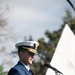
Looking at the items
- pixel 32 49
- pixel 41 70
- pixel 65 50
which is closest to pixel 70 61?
pixel 65 50

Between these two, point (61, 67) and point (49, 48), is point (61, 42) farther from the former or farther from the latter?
point (49, 48)

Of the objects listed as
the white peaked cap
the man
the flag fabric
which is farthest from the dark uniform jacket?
the flag fabric

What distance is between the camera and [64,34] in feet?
23.8

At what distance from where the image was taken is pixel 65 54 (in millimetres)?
7105

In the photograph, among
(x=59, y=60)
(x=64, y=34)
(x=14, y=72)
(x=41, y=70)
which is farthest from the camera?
(x=41, y=70)

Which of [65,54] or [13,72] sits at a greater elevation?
[13,72]

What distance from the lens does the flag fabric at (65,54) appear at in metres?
6.71

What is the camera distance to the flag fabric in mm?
6705

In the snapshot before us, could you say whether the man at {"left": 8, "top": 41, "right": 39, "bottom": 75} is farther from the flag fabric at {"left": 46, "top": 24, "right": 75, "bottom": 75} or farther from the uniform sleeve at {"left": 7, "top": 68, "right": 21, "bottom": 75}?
the flag fabric at {"left": 46, "top": 24, "right": 75, "bottom": 75}

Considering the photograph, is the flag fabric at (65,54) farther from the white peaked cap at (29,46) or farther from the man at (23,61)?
the man at (23,61)

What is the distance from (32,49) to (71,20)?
126ft

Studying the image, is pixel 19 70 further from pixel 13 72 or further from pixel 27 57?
pixel 27 57

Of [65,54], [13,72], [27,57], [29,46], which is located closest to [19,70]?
[13,72]

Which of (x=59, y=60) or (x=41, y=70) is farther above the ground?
(x=59, y=60)
